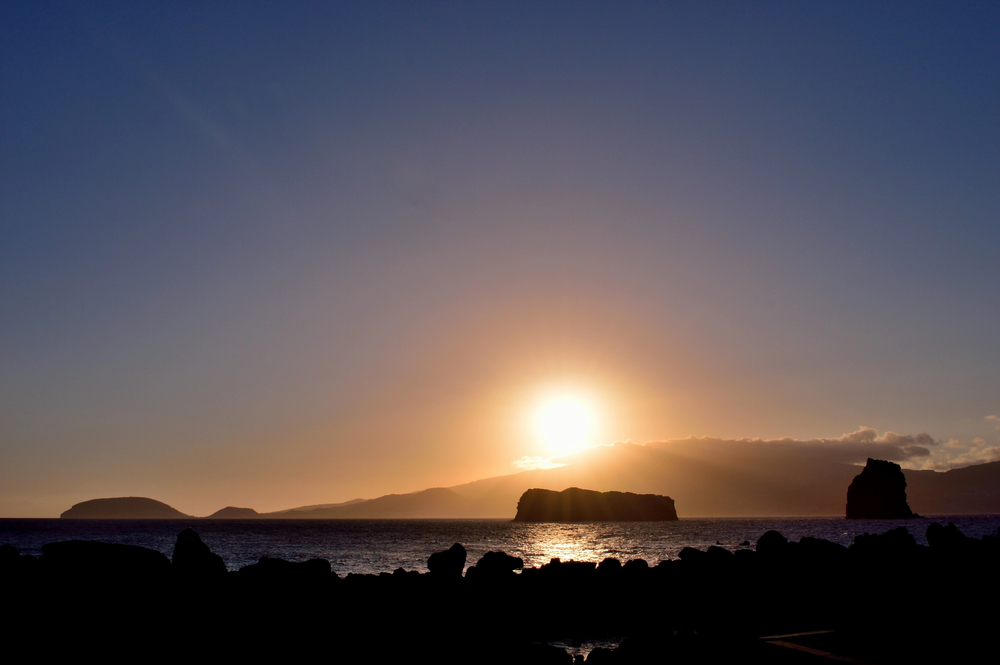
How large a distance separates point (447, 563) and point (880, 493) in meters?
195

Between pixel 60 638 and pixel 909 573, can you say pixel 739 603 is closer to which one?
pixel 909 573

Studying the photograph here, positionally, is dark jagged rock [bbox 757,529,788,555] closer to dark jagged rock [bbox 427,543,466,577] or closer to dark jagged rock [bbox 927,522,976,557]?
dark jagged rock [bbox 927,522,976,557]

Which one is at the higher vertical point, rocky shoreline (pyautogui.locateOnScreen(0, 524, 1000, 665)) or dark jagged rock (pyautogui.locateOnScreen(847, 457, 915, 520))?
dark jagged rock (pyautogui.locateOnScreen(847, 457, 915, 520))

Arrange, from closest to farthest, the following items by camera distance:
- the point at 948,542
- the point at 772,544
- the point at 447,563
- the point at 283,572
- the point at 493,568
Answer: the point at 283,572 < the point at 447,563 < the point at 493,568 < the point at 948,542 < the point at 772,544

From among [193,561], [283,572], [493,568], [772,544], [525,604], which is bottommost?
[525,604]

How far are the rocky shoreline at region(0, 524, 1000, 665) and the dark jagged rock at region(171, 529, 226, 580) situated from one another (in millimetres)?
54

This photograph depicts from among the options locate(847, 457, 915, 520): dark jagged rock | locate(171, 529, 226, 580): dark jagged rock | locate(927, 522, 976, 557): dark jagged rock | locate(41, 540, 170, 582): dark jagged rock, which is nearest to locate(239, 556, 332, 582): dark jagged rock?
locate(171, 529, 226, 580): dark jagged rock

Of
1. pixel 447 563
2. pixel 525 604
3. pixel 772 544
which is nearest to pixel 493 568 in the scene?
pixel 525 604

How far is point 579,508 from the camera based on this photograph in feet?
649

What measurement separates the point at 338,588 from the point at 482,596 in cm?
620

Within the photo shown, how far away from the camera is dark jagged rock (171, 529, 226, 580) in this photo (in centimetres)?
2248

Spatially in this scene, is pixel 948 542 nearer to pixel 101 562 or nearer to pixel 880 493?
pixel 101 562

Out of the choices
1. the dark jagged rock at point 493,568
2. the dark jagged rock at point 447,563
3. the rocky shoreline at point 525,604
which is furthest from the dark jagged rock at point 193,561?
the dark jagged rock at point 493,568

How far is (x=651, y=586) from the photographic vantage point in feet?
106
